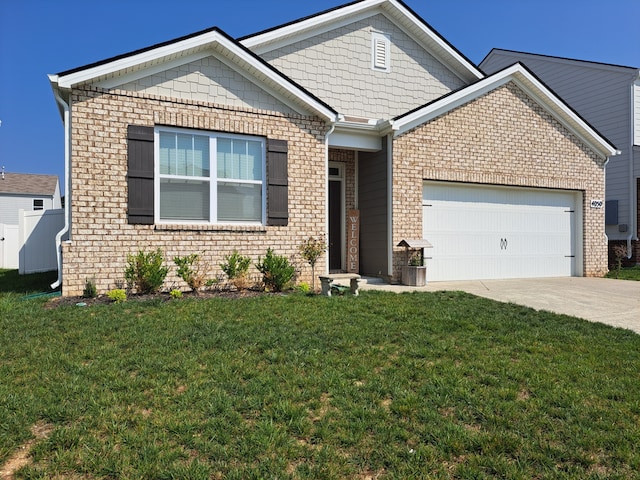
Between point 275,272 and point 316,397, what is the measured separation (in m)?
4.74

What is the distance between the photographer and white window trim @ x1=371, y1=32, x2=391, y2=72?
12133 mm

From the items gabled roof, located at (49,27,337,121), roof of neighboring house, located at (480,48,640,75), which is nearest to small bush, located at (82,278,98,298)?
gabled roof, located at (49,27,337,121)

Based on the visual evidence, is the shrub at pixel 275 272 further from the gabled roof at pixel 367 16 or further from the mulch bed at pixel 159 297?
the gabled roof at pixel 367 16

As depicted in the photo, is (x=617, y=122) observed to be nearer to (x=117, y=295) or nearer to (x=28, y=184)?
(x=117, y=295)

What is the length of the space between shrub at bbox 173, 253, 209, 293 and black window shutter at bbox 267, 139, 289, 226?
1.54m

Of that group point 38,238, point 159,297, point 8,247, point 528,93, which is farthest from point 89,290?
point 8,247

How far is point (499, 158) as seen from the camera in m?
11.2

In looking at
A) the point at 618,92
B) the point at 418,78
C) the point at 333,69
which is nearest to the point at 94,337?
the point at 333,69

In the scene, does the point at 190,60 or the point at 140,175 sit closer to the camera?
the point at 140,175

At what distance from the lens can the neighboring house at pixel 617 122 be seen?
15516 mm

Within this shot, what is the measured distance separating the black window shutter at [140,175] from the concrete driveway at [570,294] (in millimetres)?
4442

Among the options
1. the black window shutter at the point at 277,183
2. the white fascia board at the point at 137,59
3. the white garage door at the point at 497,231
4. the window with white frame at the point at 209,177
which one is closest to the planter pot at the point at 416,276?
the white garage door at the point at 497,231

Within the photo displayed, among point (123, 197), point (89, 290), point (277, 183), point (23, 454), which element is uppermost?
point (277, 183)

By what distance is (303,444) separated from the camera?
2934 mm
